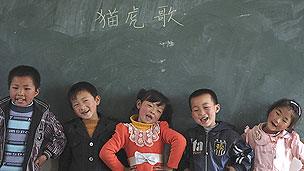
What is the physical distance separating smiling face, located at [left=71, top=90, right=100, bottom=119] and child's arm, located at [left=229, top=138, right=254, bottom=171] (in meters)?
0.68

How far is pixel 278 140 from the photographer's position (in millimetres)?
2799

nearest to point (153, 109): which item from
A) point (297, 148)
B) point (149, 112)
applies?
point (149, 112)

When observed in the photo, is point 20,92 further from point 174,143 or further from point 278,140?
point 278,140

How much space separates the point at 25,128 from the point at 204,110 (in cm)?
83

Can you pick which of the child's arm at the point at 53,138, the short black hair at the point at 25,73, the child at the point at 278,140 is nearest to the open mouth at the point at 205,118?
the child at the point at 278,140

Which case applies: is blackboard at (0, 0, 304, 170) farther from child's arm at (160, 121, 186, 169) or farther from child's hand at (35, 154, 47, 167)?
child's hand at (35, 154, 47, 167)

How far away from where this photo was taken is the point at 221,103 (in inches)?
115

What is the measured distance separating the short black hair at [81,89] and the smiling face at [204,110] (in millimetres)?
476

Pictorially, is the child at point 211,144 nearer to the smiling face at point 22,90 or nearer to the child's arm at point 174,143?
the child's arm at point 174,143

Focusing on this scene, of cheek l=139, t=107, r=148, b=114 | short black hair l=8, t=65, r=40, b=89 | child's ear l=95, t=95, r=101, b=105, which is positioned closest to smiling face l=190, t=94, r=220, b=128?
cheek l=139, t=107, r=148, b=114

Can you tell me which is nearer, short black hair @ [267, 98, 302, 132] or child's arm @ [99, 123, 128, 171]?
child's arm @ [99, 123, 128, 171]

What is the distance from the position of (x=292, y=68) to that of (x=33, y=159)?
4.38 feet

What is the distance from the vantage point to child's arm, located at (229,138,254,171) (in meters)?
2.74

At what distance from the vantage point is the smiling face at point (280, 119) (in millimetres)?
2779
